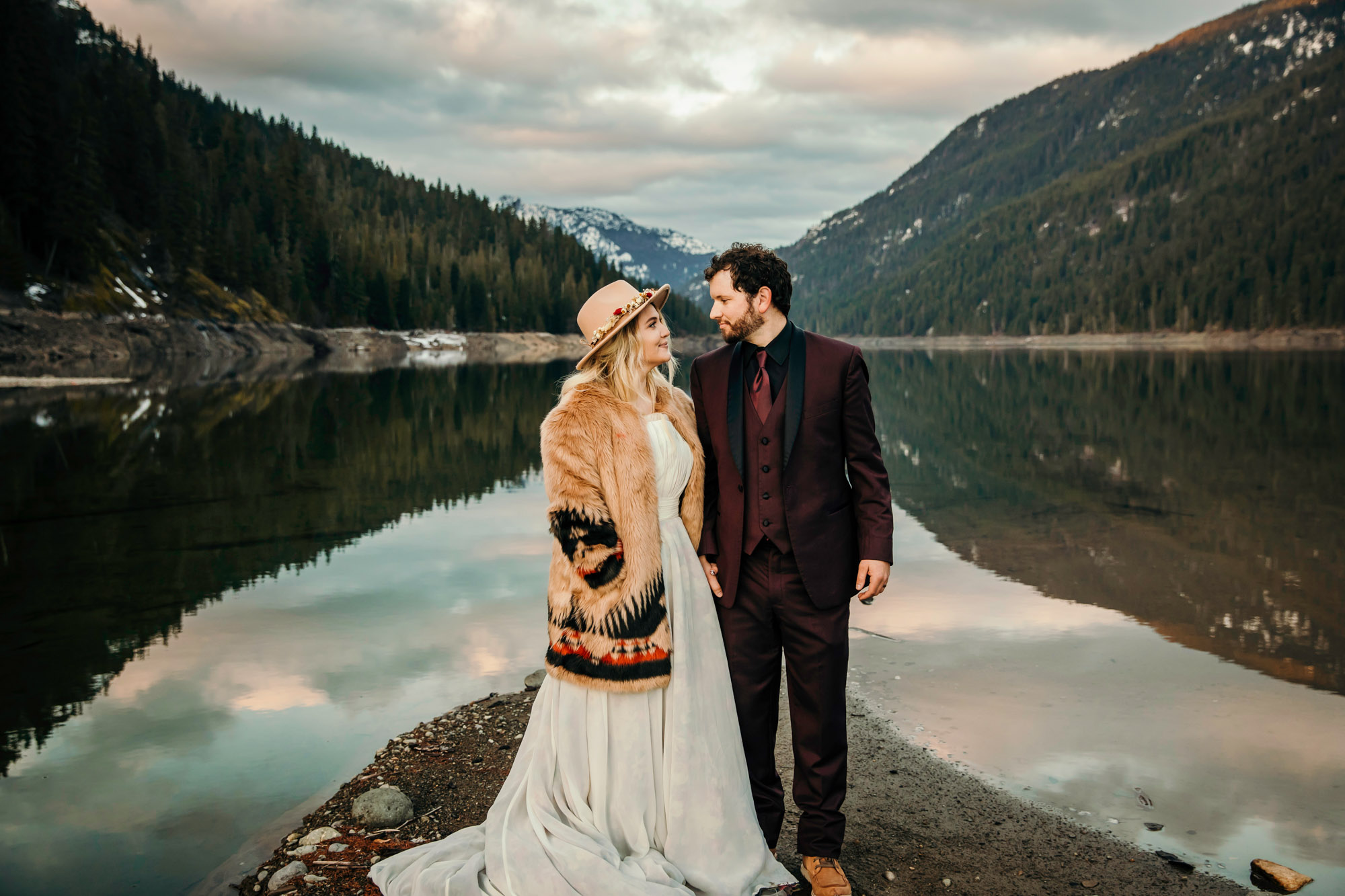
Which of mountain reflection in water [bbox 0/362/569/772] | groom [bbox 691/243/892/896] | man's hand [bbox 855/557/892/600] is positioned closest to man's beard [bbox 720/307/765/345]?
groom [bbox 691/243/892/896]

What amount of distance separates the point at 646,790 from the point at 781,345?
6.37ft

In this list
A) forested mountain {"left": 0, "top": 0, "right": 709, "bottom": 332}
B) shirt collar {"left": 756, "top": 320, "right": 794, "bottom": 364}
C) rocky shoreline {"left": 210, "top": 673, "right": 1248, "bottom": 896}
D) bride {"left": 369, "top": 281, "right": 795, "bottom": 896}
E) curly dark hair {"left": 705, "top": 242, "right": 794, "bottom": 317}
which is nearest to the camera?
bride {"left": 369, "top": 281, "right": 795, "bottom": 896}

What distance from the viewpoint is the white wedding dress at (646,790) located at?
11.6 feet

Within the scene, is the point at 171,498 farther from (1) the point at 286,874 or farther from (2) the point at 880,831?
(2) the point at 880,831

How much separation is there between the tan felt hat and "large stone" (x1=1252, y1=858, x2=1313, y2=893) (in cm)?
368

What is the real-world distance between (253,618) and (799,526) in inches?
266

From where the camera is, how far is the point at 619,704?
3.64 meters

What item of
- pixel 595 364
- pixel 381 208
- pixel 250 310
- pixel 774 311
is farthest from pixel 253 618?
pixel 381 208

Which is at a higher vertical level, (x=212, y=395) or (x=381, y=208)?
(x=381, y=208)

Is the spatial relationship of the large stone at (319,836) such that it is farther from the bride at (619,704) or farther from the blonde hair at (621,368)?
the blonde hair at (621,368)

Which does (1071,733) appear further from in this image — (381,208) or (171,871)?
(381,208)

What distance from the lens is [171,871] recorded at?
434 cm

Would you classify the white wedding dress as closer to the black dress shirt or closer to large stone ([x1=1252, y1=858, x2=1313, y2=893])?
the black dress shirt

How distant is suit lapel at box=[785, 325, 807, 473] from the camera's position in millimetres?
3707
